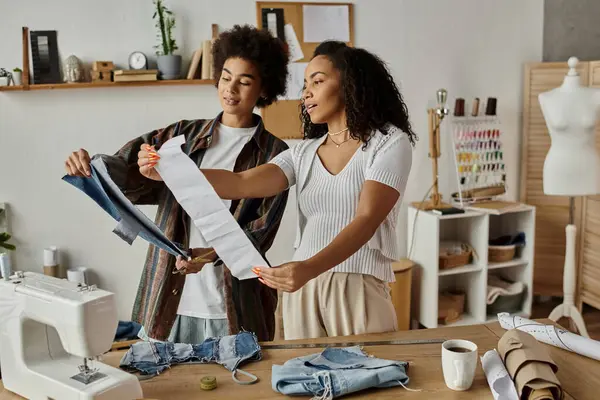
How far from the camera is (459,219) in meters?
4.70

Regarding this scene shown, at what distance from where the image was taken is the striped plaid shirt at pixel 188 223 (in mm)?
2232

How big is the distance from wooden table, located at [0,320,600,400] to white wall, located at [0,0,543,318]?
236 cm

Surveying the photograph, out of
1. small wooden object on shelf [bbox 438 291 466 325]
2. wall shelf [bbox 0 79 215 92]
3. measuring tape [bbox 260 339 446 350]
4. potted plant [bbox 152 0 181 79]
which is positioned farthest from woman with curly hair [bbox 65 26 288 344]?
small wooden object on shelf [bbox 438 291 466 325]

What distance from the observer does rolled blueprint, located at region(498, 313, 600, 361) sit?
180 centimetres

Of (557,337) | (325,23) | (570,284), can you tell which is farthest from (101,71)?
(570,284)

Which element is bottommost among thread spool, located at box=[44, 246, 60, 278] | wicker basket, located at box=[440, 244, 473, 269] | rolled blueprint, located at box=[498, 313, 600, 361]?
wicker basket, located at box=[440, 244, 473, 269]

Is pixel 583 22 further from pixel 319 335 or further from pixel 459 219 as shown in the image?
pixel 319 335

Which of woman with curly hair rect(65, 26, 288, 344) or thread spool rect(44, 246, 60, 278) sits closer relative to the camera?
woman with curly hair rect(65, 26, 288, 344)

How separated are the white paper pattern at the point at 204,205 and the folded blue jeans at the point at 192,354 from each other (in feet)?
0.62

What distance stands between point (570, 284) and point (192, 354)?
3.21 metres

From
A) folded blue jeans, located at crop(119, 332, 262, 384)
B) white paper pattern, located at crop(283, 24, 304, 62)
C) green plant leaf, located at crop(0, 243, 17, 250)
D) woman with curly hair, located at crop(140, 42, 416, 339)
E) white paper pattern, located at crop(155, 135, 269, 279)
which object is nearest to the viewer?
folded blue jeans, located at crop(119, 332, 262, 384)

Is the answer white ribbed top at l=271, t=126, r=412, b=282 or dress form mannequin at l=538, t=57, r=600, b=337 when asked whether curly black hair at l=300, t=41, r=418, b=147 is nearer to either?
white ribbed top at l=271, t=126, r=412, b=282

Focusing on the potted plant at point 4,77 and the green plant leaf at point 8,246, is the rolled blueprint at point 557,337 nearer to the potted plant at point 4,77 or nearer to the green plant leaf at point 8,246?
the green plant leaf at point 8,246

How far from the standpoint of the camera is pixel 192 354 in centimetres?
180
